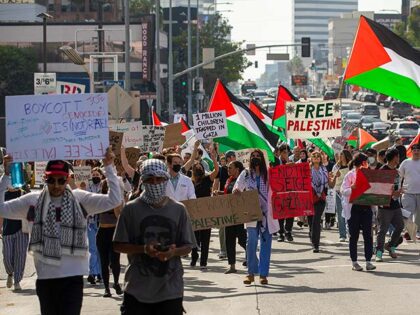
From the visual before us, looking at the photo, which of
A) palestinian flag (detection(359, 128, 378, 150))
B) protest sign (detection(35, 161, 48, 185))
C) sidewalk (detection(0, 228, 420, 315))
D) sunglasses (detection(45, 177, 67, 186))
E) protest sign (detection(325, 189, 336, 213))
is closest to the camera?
sunglasses (detection(45, 177, 67, 186))

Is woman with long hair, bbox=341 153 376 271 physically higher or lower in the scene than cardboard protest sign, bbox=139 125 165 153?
lower

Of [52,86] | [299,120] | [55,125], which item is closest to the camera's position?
[55,125]

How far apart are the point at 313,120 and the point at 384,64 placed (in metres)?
7.75

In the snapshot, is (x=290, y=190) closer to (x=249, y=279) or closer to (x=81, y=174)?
(x=249, y=279)

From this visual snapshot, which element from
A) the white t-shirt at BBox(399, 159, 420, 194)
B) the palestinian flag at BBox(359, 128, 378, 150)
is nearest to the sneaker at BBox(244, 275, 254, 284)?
the white t-shirt at BBox(399, 159, 420, 194)

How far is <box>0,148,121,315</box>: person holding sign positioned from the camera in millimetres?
8484

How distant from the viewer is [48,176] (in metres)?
8.60

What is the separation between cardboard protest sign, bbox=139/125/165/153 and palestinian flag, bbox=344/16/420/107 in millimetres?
6909

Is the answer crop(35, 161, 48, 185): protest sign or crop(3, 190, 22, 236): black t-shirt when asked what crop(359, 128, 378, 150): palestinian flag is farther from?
crop(3, 190, 22, 236): black t-shirt

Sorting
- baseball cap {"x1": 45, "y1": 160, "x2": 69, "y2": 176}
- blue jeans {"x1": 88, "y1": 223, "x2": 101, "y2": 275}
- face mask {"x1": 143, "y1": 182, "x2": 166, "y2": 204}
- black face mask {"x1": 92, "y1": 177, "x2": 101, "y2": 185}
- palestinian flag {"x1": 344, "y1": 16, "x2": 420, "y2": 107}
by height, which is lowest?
blue jeans {"x1": 88, "y1": 223, "x2": 101, "y2": 275}

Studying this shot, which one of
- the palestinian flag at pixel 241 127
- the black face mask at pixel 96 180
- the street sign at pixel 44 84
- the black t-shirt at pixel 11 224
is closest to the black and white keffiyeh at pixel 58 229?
the black face mask at pixel 96 180

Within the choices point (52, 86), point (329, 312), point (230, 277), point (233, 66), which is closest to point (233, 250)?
point (230, 277)

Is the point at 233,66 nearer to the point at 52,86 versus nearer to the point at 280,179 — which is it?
the point at 52,86

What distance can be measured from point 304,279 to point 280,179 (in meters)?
1.33
